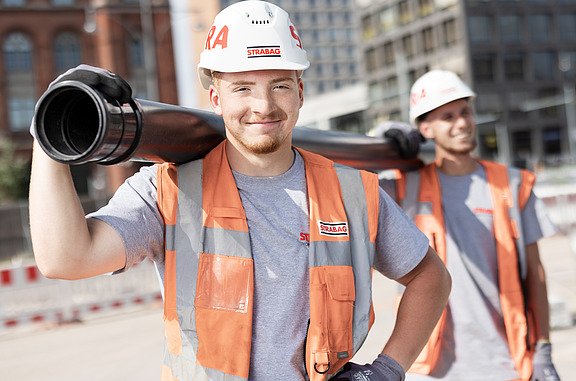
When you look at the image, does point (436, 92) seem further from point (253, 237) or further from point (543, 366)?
point (253, 237)

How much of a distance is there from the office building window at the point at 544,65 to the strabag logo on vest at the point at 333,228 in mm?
64019

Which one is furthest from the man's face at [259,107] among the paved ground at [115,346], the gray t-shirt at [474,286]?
the paved ground at [115,346]

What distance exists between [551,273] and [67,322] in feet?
23.6

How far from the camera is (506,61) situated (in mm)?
61812

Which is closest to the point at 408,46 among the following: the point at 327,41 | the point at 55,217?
the point at 327,41

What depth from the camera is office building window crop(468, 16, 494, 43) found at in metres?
59.8

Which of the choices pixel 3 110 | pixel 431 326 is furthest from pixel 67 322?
pixel 3 110

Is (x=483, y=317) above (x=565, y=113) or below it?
below

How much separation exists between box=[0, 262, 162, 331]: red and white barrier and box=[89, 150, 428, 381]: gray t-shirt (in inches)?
351

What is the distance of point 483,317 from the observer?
3342mm

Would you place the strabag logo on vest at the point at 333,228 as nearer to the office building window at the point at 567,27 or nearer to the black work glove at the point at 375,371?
the black work glove at the point at 375,371

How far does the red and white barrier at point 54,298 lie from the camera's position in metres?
10.6

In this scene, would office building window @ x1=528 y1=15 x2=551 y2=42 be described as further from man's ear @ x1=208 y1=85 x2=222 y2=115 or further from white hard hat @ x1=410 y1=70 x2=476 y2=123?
man's ear @ x1=208 y1=85 x2=222 y2=115

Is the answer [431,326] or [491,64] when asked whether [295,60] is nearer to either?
[431,326]
